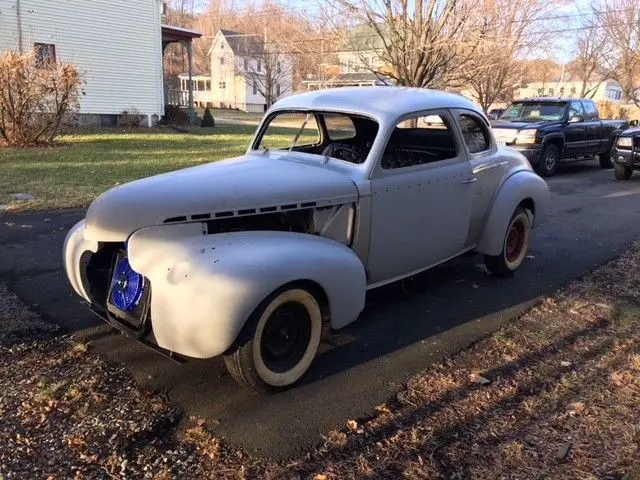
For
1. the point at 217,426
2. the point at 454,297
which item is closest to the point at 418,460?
the point at 217,426

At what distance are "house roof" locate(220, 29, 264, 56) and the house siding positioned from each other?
33468mm

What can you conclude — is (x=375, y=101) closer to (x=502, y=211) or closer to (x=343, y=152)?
(x=343, y=152)

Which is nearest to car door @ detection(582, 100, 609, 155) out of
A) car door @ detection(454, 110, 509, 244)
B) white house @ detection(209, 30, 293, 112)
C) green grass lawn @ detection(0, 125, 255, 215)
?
green grass lawn @ detection(0, 125, 255, 215)

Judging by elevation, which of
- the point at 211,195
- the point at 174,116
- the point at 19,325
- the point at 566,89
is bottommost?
the point at 19,325

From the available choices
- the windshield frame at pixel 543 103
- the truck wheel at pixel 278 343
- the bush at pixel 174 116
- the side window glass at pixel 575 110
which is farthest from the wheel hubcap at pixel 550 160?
the bush at pixel 174 116

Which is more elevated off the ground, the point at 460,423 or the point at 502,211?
the point at 502,211

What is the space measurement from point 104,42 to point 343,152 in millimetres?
21200

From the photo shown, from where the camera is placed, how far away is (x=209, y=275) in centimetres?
303

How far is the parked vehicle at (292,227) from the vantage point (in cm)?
312

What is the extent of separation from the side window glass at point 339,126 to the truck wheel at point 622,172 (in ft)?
33.8

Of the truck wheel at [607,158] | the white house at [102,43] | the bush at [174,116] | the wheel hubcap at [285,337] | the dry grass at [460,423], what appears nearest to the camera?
the dry grass at [460,423]

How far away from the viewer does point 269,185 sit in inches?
144

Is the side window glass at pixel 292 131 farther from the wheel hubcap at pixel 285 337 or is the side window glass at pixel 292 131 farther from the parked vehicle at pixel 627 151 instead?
the parked vehicle at pixel 627 151

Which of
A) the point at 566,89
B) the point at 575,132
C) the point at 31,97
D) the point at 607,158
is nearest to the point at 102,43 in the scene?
the point at 31,97
